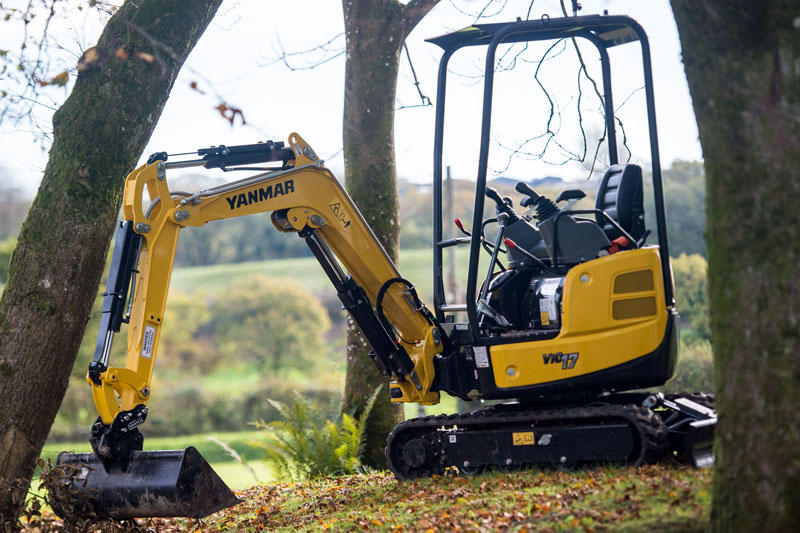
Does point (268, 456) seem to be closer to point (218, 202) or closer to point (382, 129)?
point (382, 129)

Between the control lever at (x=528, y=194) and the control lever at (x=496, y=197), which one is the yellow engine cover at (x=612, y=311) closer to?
the control lever at (x=528, y=194)

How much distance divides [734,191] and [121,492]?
4.04 meters

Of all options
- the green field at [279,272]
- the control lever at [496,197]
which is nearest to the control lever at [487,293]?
the control lever at [496,197]

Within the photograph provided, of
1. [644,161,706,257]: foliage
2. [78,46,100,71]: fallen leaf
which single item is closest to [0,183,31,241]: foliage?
[644,161,706,257]: foliage

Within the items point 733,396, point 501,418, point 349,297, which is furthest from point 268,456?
point 733,396

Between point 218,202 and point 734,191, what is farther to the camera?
point 218,202

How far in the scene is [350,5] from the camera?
9156mm

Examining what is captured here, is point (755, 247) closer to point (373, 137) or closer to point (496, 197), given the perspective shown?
point (496, 197)

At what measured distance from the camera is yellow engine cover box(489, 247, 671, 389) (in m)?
5.51

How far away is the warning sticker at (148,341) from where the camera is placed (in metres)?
5.26

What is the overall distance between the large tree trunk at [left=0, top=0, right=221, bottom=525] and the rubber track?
256cm

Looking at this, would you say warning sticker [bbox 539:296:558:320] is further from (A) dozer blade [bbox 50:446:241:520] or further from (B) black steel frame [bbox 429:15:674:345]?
(A) dozer blade [bbox 50:446:241:520]

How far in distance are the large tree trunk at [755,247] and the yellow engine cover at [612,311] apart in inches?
59.7

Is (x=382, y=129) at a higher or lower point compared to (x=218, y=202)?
higher
